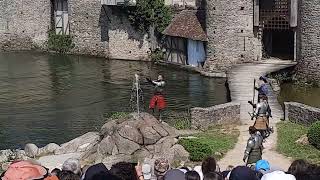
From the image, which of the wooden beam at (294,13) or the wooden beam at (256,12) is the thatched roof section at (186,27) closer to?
the wooden beam at (256,12)

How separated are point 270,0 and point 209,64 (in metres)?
4.88

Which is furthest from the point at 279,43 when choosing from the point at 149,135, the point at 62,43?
the point at 149,135

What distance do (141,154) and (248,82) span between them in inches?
516

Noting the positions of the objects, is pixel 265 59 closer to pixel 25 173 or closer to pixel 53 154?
pixel 53 154

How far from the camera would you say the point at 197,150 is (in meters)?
16.7

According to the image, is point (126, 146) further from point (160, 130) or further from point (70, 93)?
point (70, 93)

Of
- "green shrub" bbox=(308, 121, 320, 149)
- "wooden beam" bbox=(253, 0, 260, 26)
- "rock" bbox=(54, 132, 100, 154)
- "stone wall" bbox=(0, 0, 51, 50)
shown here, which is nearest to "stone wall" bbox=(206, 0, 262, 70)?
"wooden beam" bbox=(253, 0, 260, 26)

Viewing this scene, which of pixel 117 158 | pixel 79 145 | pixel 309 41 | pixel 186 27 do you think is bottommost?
pixel 79 145

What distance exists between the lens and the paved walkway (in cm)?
1672

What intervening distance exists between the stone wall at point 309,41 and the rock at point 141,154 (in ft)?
52.6

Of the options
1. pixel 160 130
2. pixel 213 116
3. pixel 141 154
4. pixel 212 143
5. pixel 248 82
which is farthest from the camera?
pixel 248 82

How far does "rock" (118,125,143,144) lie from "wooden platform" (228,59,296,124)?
5259 mm

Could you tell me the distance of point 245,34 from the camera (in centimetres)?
3375

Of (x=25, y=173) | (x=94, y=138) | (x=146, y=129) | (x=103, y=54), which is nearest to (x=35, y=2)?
(x=103, y=54)
